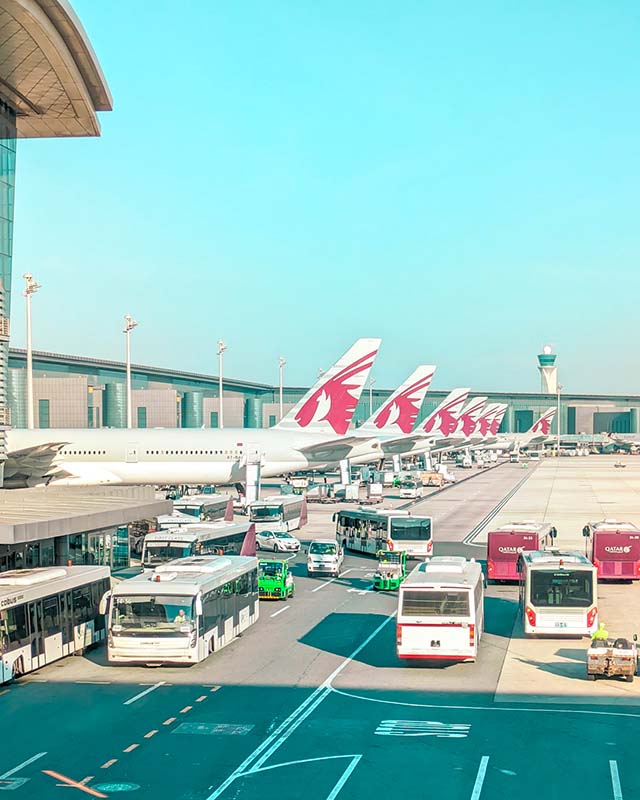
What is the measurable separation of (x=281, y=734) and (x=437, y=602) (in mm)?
8624

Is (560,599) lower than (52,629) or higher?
lower

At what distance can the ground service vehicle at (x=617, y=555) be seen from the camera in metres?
50.2

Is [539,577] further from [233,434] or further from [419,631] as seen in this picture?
[233,434]

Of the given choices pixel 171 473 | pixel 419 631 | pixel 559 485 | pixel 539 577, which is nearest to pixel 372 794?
pixel 419 631

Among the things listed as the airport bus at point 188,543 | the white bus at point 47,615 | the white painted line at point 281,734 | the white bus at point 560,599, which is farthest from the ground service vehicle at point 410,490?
the white painted line at point 281,734

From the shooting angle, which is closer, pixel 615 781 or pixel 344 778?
pixel 615 781

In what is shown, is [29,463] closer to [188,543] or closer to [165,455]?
[165,455]

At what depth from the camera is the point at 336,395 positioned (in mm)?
98125

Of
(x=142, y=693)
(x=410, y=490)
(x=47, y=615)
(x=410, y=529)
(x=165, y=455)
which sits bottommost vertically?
(x=142, y=693)

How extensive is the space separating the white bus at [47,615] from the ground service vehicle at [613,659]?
52.9 ft

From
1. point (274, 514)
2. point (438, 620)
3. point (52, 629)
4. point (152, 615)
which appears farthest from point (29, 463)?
point (438, 620)

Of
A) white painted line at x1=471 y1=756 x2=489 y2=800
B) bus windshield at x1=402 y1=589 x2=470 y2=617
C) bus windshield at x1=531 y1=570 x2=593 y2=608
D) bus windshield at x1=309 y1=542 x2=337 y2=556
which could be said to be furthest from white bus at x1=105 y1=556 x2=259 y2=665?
bus windshield at x1=309 y1=542 x2=337 y2=556

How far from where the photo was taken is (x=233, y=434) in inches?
3723

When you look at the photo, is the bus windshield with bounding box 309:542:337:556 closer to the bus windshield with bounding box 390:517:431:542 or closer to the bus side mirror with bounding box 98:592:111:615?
the bus windshield with bounding box 390:517:431:542
